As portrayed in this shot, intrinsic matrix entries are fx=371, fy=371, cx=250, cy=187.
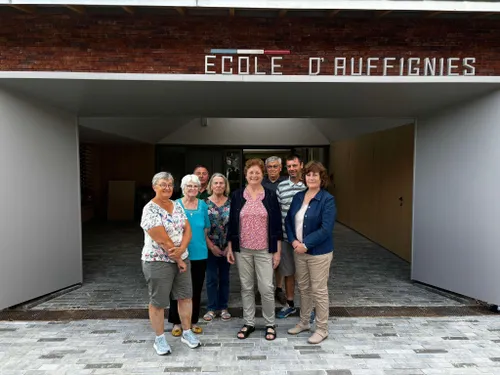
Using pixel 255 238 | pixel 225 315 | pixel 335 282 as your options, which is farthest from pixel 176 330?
pixel 335 282

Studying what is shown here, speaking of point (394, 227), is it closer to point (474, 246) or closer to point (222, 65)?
point (474, 246)

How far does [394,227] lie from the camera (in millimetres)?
7238

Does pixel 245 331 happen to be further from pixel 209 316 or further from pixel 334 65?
pixel 334 65

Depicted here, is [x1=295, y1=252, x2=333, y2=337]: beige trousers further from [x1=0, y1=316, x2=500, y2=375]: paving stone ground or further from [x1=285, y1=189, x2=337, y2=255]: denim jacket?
[x1=0, y1=316, x2=500, y2=375]: paving stone ground

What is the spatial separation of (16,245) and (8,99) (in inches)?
61.6

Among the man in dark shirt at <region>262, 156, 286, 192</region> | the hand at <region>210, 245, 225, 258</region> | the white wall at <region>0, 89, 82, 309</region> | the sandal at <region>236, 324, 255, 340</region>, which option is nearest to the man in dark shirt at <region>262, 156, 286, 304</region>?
the man in dark shirt at <region>262, 156, 286, 192</region>

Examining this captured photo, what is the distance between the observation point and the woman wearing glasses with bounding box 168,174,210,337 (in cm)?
320

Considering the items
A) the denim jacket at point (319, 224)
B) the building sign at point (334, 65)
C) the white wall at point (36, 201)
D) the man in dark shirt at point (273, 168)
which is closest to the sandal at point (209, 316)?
the denim jacket at point (319, 224)

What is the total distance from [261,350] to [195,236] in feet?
3.62

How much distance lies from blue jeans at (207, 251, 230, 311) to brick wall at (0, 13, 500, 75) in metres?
2.00

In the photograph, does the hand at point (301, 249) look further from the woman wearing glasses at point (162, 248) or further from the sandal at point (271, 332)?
the woman wearing glasses at point (162, 248)

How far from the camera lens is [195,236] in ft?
10.6

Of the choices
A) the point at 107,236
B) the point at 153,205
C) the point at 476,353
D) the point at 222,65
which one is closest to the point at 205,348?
the point at 153,205

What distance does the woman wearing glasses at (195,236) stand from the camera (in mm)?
3203
